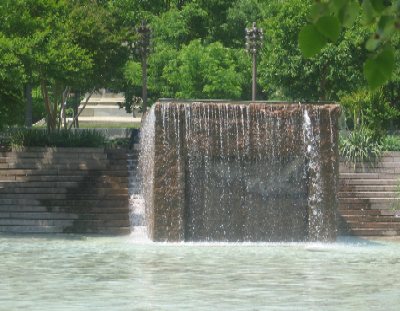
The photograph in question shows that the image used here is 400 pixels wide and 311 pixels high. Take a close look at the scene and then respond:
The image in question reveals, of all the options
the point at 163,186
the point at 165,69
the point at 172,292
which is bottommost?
the point at 172,292

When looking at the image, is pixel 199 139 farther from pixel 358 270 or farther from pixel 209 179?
pixel 358 270

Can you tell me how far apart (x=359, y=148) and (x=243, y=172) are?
6.31 meters

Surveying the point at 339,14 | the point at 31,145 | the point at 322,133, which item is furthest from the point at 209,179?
the point at 339,14

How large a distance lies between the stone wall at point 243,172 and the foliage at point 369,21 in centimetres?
2013

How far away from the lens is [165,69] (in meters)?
48.9

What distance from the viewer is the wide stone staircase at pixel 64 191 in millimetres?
26328

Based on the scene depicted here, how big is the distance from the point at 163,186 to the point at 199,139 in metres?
1.20

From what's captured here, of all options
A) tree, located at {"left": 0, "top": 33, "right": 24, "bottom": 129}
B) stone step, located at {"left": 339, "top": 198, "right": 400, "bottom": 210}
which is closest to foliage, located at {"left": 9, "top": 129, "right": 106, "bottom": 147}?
tree, located at {"left": 0, "top": 33, "right": 24, "bottom": 129}

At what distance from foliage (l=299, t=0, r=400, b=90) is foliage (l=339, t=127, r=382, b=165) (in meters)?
25.9

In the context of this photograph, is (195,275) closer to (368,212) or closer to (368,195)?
(368,212)

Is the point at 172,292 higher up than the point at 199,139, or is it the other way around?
A: the point at 199,139

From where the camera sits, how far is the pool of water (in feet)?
47.7

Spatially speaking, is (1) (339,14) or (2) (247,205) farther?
(2) (247,205)

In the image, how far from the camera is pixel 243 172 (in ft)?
79.6
